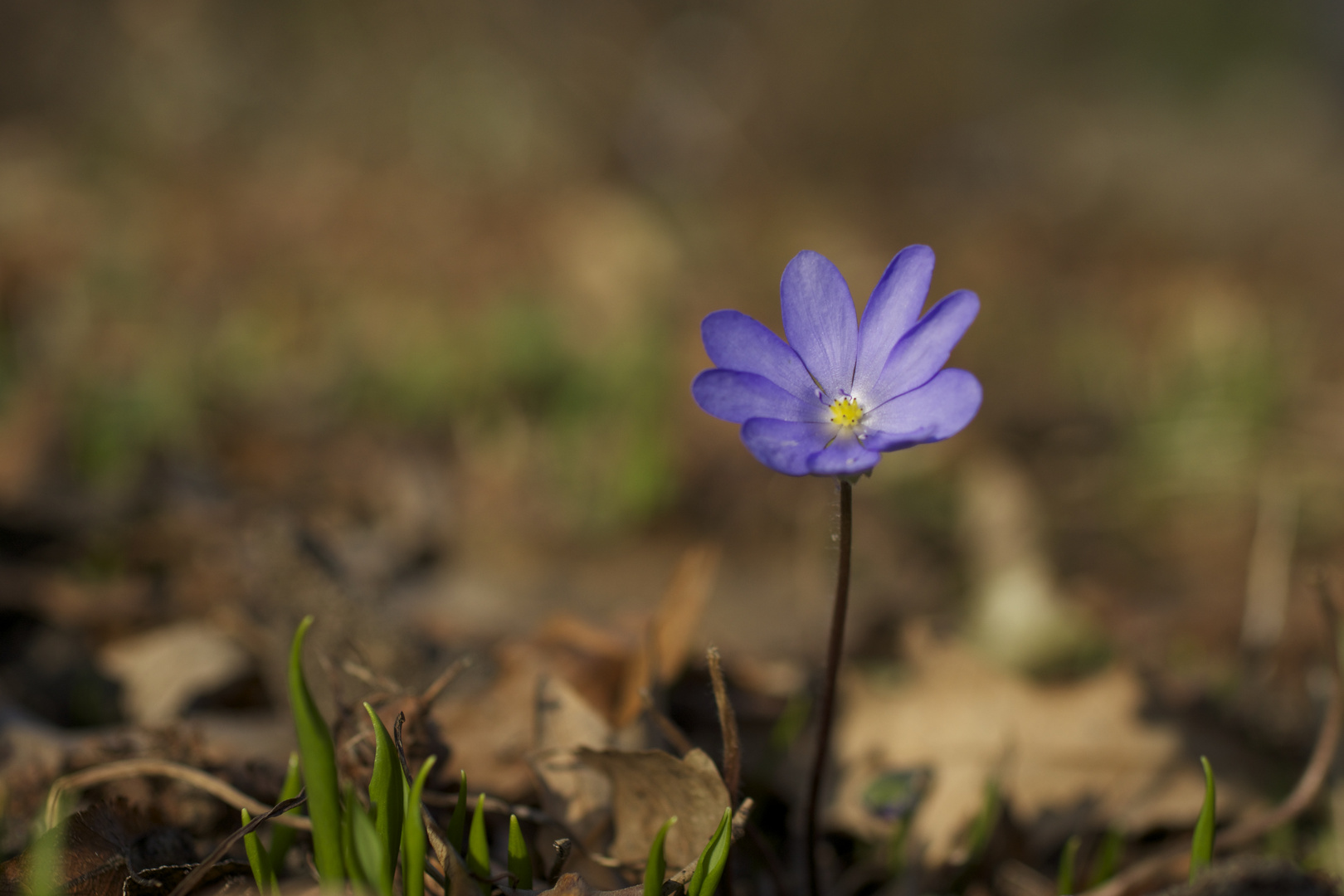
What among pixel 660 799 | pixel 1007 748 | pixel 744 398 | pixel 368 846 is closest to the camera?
pixel 368 846

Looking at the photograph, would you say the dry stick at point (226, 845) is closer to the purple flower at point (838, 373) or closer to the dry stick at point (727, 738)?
the dry stick at point (727, 738)

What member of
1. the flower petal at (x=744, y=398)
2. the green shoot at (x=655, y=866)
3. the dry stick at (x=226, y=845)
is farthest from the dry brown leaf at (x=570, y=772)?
the flower petal at (x=744, y=398)

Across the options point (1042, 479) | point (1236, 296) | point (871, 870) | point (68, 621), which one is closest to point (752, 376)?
point (871, 870)

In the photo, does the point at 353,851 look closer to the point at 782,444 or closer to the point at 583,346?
the point at 782,444

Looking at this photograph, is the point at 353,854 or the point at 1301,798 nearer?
the point at 353,854

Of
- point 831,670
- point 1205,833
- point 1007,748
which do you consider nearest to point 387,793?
point 831,670

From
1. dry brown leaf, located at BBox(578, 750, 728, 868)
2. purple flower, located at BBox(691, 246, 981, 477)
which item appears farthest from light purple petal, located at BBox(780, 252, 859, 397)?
dry brown leaf, located at BBox(578, 750, 728, 868)
